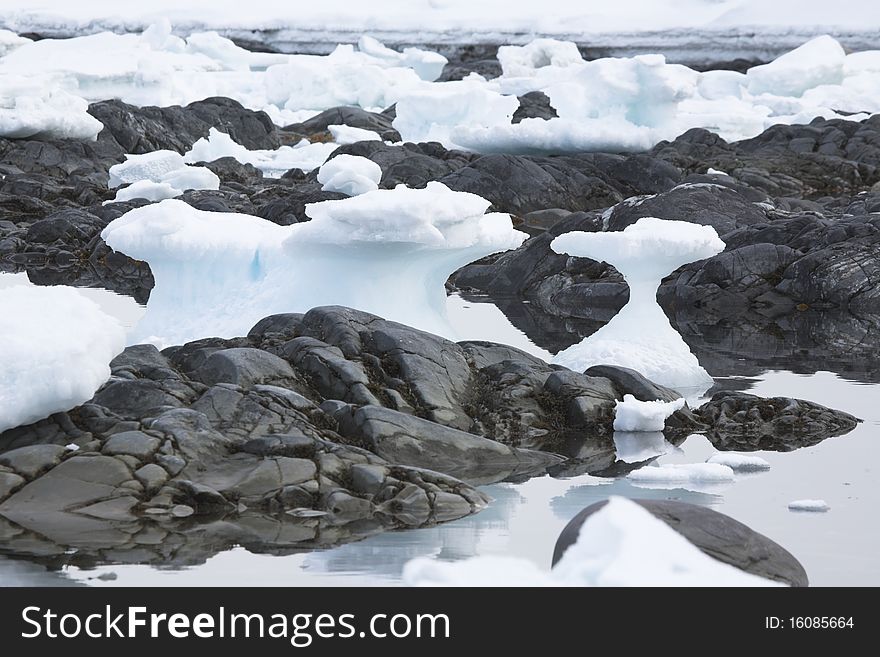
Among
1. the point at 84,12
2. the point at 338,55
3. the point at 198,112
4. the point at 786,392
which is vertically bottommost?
the point at 786,392

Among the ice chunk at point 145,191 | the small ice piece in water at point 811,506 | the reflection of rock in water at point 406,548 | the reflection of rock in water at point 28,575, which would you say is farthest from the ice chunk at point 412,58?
the reflection of rock in water at point 28,575

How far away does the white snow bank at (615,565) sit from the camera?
409 centimetres

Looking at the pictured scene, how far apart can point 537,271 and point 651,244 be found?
677 centimetres

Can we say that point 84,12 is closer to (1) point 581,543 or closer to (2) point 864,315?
(2) point 864,315

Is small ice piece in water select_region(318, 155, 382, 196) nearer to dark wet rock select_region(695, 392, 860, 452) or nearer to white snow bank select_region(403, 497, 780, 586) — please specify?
dark wet rock select_region(695, 392, 860, 452)

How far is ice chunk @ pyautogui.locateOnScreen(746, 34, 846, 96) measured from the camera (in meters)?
35.8

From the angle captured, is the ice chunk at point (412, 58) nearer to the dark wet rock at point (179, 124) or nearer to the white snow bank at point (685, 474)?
the dark wet rock at point (179, 124)

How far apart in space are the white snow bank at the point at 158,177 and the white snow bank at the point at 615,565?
17050mm

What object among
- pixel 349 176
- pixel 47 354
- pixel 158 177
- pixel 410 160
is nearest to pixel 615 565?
pixel 47 354

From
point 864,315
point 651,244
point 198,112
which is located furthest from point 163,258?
point 198,112

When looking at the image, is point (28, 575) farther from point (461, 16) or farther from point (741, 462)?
point (461, 16)

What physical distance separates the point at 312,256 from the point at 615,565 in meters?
6.19

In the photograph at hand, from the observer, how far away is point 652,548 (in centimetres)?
424

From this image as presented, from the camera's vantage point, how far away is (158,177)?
23438 mm
